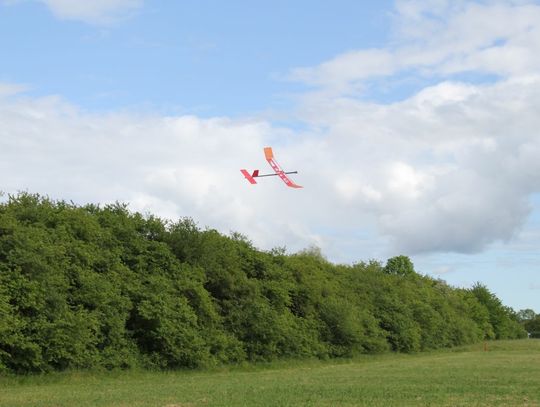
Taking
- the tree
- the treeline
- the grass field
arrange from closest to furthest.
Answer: the grass field < the treeline < the tree

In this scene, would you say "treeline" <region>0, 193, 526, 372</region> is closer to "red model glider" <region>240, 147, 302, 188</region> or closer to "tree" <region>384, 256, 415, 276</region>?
"red model glider" <region>240, 147, 302, 188</region>

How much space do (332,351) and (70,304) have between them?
30605mm

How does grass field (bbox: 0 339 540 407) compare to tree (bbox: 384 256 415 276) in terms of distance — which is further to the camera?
tree (bbox: 384 256 415 276)

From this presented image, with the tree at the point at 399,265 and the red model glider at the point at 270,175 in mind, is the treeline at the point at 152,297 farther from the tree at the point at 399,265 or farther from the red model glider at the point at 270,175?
the tree at the point at 399,265

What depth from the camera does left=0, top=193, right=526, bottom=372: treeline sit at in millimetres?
39250

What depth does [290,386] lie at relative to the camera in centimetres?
3291

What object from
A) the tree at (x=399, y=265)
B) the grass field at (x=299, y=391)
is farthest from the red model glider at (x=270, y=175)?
the tree at (x=399, y=265)

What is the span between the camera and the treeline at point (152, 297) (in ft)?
129

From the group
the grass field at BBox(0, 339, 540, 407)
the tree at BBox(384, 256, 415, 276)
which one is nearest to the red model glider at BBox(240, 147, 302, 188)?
the grass field at BBox(0, 339, 540, 407)

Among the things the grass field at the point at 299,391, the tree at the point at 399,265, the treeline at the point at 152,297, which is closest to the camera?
the grass field at the point at 299,391

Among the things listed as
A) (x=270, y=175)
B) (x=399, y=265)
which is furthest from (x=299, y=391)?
(x=399, y=265)

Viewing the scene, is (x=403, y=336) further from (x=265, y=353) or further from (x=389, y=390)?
(x=389, y=390)

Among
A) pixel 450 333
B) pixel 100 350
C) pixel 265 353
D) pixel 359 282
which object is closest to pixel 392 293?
pixel 359 282

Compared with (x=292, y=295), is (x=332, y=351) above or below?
below
